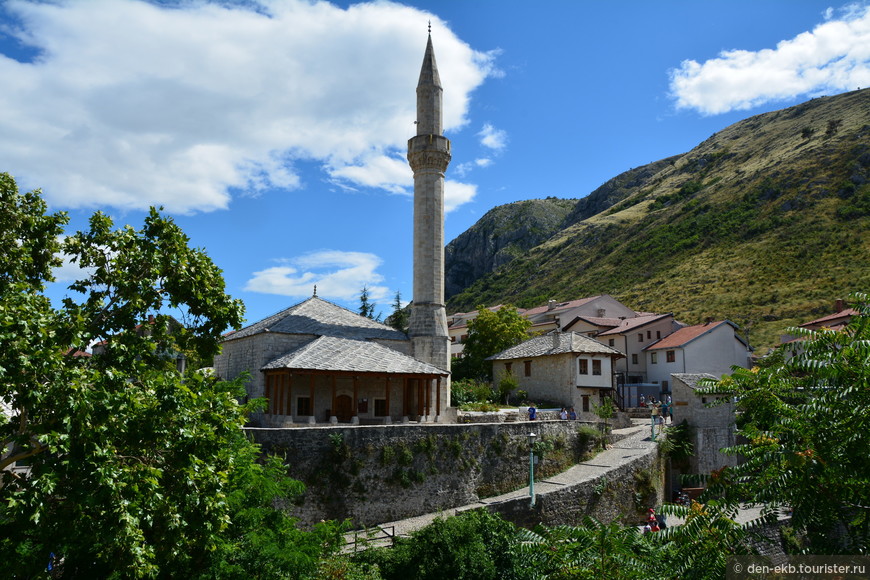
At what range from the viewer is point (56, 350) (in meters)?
9.31

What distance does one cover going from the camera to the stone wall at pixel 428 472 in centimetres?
2072

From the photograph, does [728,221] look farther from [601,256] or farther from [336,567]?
[336,567]

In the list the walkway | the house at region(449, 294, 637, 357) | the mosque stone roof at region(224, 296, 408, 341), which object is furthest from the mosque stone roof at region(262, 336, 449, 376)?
the house at region(449, 294, 637, 357)

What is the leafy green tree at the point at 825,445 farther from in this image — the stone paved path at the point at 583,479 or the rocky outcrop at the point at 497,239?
the rocky outcrop at the point at 497,239

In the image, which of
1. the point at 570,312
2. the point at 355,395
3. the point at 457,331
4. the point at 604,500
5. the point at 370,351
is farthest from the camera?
the point at 457,331

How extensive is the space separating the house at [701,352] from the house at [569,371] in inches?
357

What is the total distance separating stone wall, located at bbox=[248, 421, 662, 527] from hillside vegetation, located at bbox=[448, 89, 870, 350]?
36635 mm

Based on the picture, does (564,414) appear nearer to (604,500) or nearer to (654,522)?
(604,500)

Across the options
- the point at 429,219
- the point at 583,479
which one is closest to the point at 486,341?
the point at 429,219

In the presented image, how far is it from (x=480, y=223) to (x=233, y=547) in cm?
16905

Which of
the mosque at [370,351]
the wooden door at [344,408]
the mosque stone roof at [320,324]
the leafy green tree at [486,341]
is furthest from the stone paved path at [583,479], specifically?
the leafy green tree at [486,341]

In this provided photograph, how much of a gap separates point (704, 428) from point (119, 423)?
27.5 m

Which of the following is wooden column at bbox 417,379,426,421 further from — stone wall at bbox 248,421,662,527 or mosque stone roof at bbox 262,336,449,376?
stone wall at bbox 248,421,662,527

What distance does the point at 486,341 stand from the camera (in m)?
46.8
